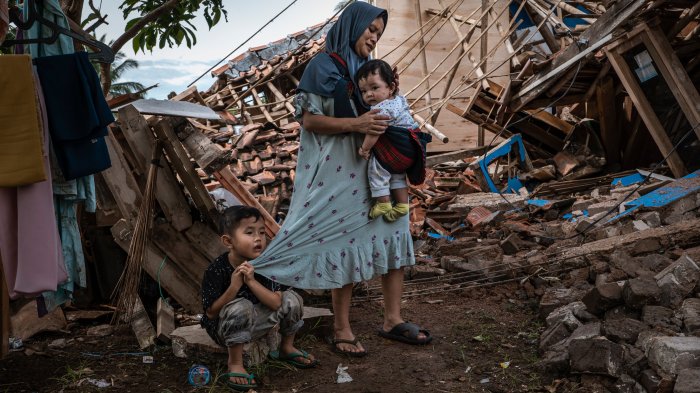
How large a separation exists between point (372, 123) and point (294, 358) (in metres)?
1.31

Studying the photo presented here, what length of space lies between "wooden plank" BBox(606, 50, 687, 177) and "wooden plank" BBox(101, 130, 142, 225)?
5.38 meters

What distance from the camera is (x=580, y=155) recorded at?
9.21 meters

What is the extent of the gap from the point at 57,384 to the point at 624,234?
438cm

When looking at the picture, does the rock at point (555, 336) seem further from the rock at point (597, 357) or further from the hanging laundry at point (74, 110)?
the hanging laundry at point (74, 110)

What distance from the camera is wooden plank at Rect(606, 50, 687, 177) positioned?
22.9 ft

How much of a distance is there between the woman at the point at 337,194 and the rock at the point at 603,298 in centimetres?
110

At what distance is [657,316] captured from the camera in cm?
353

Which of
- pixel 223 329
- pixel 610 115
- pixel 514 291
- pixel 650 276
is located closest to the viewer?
pixel 223 329

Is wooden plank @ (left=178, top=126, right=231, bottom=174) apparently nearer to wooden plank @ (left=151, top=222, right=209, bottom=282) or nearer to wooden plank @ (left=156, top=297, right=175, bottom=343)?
wooden plank @ (left=151, top=222, right=209, bottom=282)

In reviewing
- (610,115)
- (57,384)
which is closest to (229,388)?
(57,384)

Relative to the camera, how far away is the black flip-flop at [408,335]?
12.6 feet

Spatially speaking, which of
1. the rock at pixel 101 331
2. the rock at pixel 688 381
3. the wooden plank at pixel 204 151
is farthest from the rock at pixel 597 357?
the rock at pixel 101 331

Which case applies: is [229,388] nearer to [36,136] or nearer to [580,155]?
[36,136]

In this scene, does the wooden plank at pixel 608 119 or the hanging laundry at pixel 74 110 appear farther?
the wooden plank at pixel 608 119
